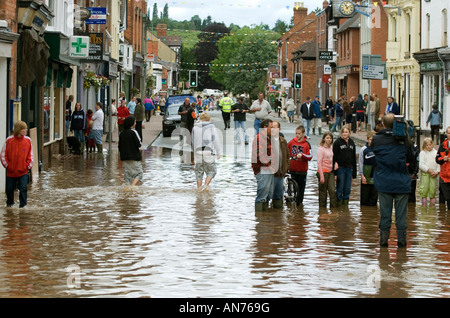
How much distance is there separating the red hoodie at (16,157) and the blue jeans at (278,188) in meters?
4.17

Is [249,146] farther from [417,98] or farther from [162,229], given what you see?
[162,229]

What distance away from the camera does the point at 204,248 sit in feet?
36.7

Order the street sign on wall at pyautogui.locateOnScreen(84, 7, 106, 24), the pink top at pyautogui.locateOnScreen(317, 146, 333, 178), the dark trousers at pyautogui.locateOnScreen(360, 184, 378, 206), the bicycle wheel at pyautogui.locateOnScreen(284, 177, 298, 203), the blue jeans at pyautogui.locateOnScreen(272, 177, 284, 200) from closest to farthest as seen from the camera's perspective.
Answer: the blue jeans at pyautogui.locateOnScreen(272, 177, 284, 200) → the pink top at pyautogui.locateOnScreen(317, 146, 333, 178) → the bicycle wheel at pyautogui.locateOnScreen(284, 177, 298, 203) → the dark trousers at pyautogui.locateOnScreen(360, 184, 378, 206) → the street sign on wall at pyautogui.locateOnScreen(84, 7, 106, 24)

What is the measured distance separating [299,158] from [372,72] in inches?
832

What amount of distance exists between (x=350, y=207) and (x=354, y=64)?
159 ft

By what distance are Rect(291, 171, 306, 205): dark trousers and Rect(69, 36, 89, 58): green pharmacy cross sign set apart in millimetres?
11815

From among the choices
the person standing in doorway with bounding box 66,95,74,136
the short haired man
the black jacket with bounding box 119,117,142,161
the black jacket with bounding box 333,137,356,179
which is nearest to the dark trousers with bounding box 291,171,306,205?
the black jacket with bounding box 333,137,356,179

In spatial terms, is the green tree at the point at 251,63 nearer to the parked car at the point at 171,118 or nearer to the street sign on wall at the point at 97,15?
the parked car at the point at 171,118

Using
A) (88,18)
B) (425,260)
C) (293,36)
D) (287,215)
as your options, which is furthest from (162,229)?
(293,36)

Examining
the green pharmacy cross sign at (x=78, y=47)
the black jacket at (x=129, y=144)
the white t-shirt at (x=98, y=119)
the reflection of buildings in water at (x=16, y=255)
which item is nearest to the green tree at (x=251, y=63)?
the white t-shirt at (x=98, y=119)

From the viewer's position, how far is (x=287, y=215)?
14.8 metres

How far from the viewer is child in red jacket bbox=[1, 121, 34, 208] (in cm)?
1502

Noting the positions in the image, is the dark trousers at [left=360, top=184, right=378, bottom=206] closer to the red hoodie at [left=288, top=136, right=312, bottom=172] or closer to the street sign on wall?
the red hoodie at [left=288, top=136, right=312, bottom=172]

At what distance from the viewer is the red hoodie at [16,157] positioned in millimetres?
15023
